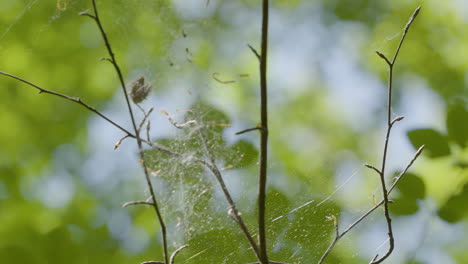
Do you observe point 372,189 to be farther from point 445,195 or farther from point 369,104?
point 369,104

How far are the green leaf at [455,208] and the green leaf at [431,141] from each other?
0.13 metres

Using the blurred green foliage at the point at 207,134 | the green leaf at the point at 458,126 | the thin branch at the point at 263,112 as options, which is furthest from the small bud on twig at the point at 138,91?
the green leaf at the point at 458,126

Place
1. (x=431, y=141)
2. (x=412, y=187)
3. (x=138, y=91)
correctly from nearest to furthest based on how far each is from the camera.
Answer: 1. (x=138, y=91)
2. (x=412, y=187)
3. (x=431, y=141)

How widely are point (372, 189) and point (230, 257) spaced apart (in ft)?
1.32

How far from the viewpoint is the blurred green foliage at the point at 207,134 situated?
0.96 meters

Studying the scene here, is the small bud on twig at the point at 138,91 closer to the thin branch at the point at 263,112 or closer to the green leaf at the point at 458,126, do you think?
the thin branch at the point at 263,112

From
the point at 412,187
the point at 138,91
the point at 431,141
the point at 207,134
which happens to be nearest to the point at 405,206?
the point at 412,187

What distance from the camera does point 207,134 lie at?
1.00 metres

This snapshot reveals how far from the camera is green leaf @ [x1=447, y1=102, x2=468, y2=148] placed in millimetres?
1328

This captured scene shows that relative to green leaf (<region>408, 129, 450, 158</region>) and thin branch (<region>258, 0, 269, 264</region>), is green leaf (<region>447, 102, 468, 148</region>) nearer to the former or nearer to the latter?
green leaf (<region>408, 129, 450, 158</region>)

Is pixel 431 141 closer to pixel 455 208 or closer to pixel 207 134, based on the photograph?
pixel 455 208

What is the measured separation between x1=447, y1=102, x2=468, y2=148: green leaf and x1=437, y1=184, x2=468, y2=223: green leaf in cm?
14

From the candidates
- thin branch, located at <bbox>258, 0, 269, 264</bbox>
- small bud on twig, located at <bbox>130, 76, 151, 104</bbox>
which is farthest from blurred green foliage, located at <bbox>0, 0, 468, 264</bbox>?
thin branch, located at <bbox>258, 0, 269, 264</bbox>

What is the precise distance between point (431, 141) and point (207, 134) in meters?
0.69
